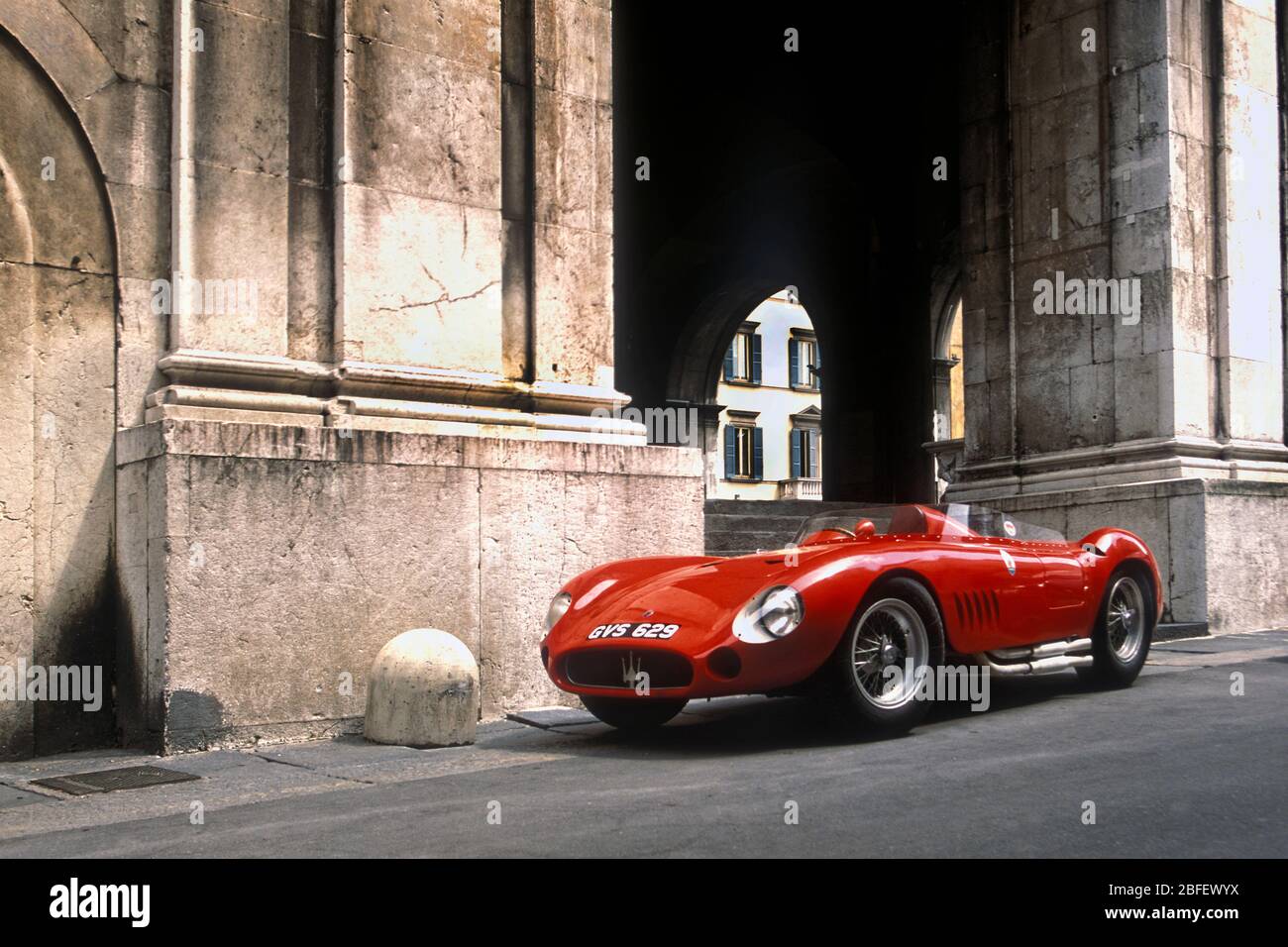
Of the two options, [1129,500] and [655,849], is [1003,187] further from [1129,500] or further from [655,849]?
[655,849]

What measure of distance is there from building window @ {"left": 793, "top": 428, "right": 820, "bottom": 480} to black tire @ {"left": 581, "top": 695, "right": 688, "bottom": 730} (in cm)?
5403

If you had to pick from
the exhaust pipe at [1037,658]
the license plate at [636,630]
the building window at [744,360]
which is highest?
the building window at [744,360]

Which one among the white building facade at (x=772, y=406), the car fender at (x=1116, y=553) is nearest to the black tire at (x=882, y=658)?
the car fender at (x=1116, y=553)

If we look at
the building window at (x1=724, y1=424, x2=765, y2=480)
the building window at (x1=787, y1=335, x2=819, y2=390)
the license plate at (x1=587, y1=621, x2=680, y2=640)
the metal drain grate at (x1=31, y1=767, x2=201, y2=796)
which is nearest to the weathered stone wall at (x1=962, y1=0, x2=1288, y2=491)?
the license plate at (x1=587, y1=621, x2=680, y2=640)

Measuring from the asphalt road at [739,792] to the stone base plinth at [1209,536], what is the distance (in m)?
4.26

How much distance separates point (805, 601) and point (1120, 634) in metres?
3.00

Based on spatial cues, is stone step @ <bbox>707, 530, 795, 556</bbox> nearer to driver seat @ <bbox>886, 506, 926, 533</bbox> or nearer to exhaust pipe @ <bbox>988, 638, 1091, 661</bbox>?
exhaust pipe @ <bbox>988, 638, 1091, 661</bbox>

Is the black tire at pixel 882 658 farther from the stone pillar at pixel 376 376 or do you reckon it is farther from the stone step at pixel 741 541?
the stone step at pixel 741 541

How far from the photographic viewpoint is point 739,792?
16.5 ft

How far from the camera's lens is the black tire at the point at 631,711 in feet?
22.0

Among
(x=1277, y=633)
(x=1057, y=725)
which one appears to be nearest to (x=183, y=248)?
(x=1057, y=725)

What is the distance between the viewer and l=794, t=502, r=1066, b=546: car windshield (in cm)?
718

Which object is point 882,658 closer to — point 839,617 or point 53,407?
point 839,617

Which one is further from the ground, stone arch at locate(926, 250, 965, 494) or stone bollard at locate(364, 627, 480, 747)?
stone arch at locate(926, 250, 965, 494)
